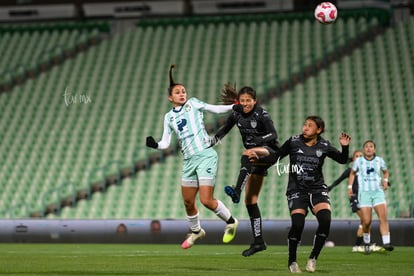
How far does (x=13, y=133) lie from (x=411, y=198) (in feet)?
41.3

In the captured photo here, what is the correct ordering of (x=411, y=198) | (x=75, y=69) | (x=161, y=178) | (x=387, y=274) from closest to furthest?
(x=387, y=274) < (x=411, y=198) < (x=161, y=178) < (x=75, y=69)

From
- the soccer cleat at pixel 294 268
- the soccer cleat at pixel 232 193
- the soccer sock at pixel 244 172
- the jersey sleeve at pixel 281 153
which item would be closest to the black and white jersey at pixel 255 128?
the soccer sock at pixel 244 172

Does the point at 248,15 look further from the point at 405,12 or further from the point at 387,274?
the point at 387,274

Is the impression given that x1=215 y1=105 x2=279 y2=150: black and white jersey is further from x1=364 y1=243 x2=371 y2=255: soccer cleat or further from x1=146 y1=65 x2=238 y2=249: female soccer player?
x1=364 y1=243 x2=371 y2=255: soccer cleat

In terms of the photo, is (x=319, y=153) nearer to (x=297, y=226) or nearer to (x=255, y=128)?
(x=297, y=226)

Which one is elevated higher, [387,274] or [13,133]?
[13,133]

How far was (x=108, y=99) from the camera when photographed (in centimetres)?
3012

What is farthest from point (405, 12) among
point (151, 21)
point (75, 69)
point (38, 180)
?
point (38, 180)

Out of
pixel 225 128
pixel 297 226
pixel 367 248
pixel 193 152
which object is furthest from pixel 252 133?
pixel 367 248

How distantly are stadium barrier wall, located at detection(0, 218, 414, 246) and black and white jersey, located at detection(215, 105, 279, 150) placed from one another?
941 centimetres

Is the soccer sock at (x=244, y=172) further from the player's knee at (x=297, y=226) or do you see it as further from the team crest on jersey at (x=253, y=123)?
the player's knee at (x=297, y=226)

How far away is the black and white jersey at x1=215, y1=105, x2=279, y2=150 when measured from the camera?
44.3 ft

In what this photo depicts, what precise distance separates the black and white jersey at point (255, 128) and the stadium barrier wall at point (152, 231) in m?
9.41

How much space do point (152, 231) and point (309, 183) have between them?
12.0 metres
